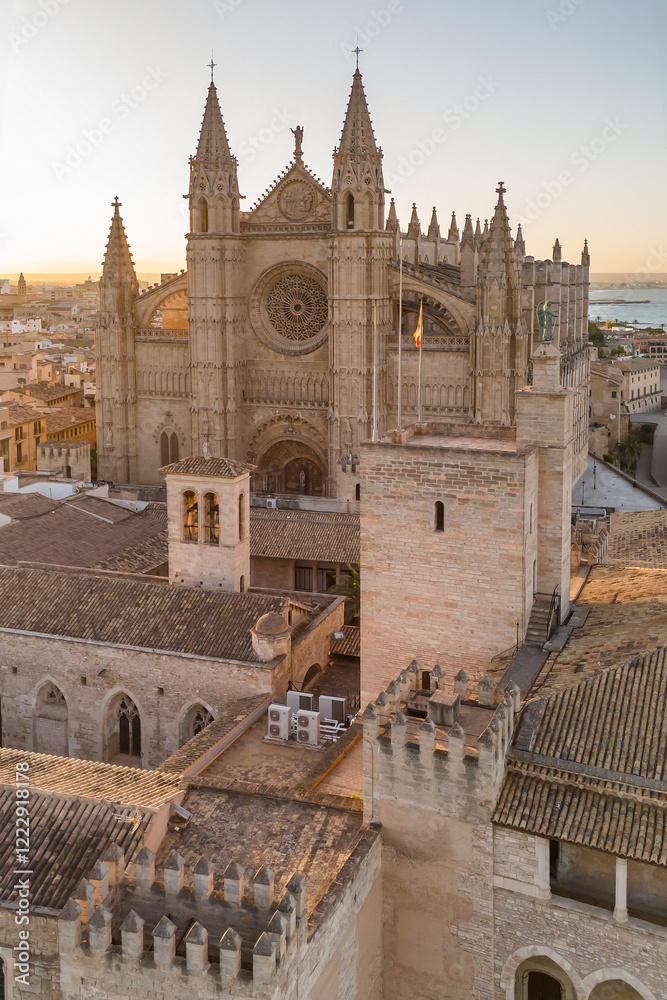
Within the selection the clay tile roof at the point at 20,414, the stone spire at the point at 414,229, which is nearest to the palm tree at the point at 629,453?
the stone spire at the point at 414,229

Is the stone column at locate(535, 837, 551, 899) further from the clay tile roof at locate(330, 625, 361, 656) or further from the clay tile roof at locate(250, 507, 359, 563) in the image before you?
the clay tile roof at locate(250, 507, 359, 563)

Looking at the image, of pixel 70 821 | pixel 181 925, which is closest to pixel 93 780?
pixel 70 821

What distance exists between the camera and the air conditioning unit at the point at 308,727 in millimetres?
19484

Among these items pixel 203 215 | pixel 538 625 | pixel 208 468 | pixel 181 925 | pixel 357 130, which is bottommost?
pixel 181 925

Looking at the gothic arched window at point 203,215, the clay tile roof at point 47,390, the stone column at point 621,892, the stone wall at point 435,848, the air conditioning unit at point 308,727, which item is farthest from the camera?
the clay tile roof at point 47,390

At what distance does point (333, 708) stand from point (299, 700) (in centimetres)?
79

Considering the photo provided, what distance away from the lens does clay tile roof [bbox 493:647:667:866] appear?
13.6m

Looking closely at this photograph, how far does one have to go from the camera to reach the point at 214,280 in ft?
158

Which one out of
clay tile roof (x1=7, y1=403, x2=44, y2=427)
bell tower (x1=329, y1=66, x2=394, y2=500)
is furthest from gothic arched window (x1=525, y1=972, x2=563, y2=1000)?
clay tile roof (x1=7, y1=403, x2=44, y2=427)

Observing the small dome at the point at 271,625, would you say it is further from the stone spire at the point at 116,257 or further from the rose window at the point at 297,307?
the stone spire at the point at 116,257

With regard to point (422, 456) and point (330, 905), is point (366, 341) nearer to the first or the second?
point (422, 456)

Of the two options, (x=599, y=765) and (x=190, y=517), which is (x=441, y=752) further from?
(x=190, y=517)

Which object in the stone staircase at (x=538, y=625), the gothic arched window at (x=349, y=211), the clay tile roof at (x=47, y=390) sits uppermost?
the gothic arched window at (x=349, y=211)

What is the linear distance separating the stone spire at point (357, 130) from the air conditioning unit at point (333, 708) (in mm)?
30941
